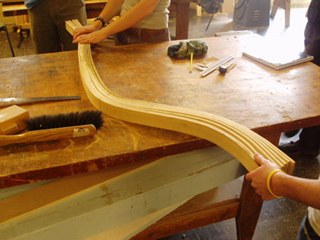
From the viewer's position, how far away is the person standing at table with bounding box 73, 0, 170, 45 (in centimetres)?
162

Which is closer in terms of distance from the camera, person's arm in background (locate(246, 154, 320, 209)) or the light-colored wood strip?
person's arm in background (locate(246, 154, 320, 209))

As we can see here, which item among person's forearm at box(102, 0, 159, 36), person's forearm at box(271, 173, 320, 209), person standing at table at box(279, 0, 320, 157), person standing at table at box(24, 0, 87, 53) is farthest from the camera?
person standing at table at box(24, 0, 87, 53)

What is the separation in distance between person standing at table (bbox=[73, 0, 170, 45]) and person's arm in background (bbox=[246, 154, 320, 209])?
3.86ft

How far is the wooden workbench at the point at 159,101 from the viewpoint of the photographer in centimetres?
90

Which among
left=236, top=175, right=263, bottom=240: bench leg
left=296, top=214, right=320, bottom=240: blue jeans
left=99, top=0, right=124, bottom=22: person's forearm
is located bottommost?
left=236, top=175, right=263, bottom=240: bench leg

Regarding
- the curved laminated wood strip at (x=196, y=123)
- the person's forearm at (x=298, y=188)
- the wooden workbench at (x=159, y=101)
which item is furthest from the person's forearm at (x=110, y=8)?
the person's forearm at (x=298, y=188)

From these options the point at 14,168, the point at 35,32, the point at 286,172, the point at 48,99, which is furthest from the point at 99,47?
the point at 286,172

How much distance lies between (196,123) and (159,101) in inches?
10.6

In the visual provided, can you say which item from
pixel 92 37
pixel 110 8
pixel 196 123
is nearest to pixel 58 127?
pixel 196 123

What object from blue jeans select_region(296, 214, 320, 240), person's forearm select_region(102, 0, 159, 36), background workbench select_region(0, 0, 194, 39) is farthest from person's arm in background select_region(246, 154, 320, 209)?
background workbench select_region(0, 0, 194, 39)

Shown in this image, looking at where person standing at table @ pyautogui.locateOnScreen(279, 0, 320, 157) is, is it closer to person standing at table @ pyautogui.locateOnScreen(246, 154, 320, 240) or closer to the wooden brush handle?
person standing at table @ pyautogui.locateOnScreen(246, 154, 320, 240)

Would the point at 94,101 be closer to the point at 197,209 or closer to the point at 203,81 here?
the point at 203,81

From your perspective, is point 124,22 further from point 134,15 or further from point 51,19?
point 51,19

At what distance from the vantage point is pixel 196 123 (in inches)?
38.3
